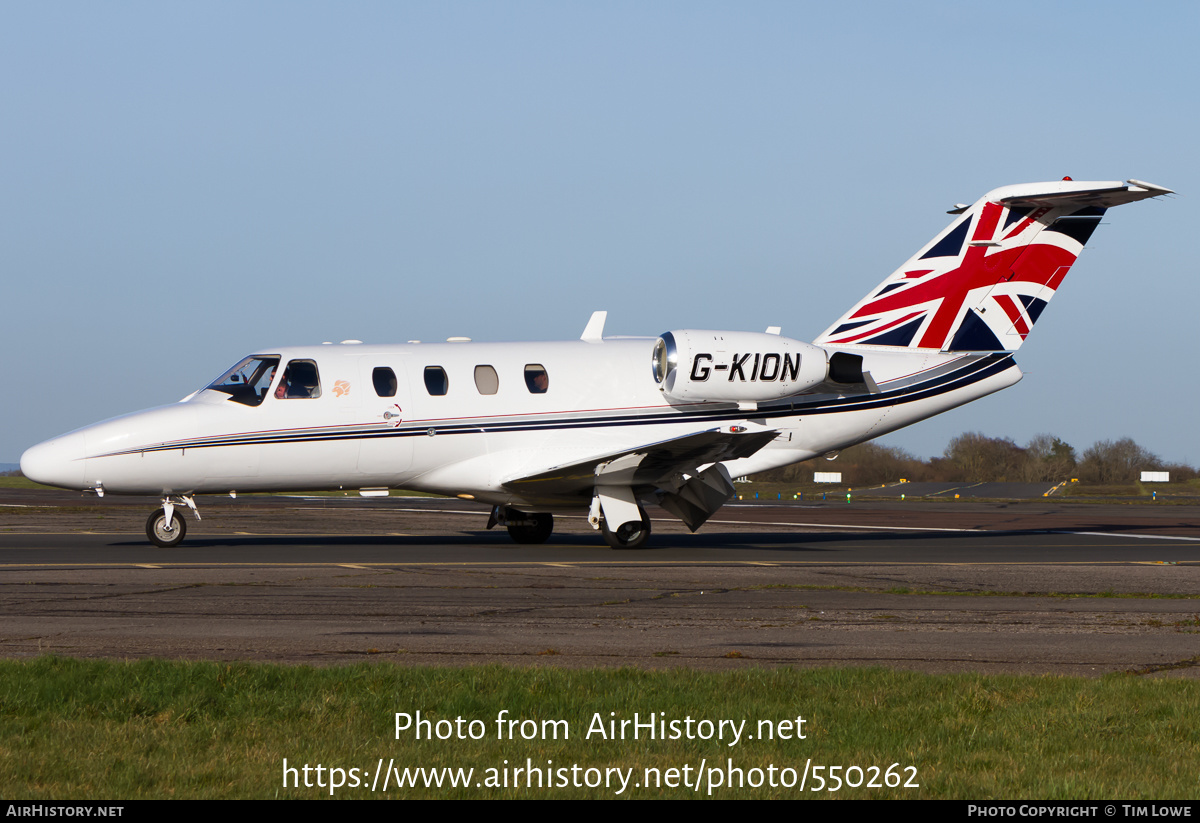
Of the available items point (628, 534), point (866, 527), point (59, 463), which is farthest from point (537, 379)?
point (866, 527)

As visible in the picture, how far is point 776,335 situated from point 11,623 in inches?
544

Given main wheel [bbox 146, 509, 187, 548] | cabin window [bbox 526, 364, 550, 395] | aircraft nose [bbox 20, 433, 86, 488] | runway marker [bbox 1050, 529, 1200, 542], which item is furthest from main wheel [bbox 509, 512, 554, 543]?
runway marker [bbox 1050, 529, 1200, 542]

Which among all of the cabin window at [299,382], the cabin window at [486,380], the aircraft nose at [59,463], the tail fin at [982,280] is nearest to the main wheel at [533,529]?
the cabin window at [486,380]

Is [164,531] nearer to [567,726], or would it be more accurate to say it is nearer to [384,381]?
[384,381]

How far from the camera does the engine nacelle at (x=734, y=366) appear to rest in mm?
20156

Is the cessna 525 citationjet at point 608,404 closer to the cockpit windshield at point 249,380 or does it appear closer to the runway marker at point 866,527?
the cockpit windshield at point 249,380

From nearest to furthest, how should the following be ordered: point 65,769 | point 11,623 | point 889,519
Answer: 1. point 65,769
2. point 11,623
3. point 889,519

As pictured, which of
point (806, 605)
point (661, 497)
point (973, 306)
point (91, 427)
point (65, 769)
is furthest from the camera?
point (973, 306)

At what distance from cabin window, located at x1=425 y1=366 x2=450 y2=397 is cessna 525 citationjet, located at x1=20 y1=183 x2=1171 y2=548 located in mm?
25

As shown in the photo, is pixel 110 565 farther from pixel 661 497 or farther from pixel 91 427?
pixel 661 497

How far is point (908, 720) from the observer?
6609 millimetres

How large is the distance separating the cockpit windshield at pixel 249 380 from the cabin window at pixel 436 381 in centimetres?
255

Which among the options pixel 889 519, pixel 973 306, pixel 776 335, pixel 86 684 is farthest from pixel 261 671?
pixel 889 519

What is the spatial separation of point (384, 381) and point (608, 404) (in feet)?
13.1
